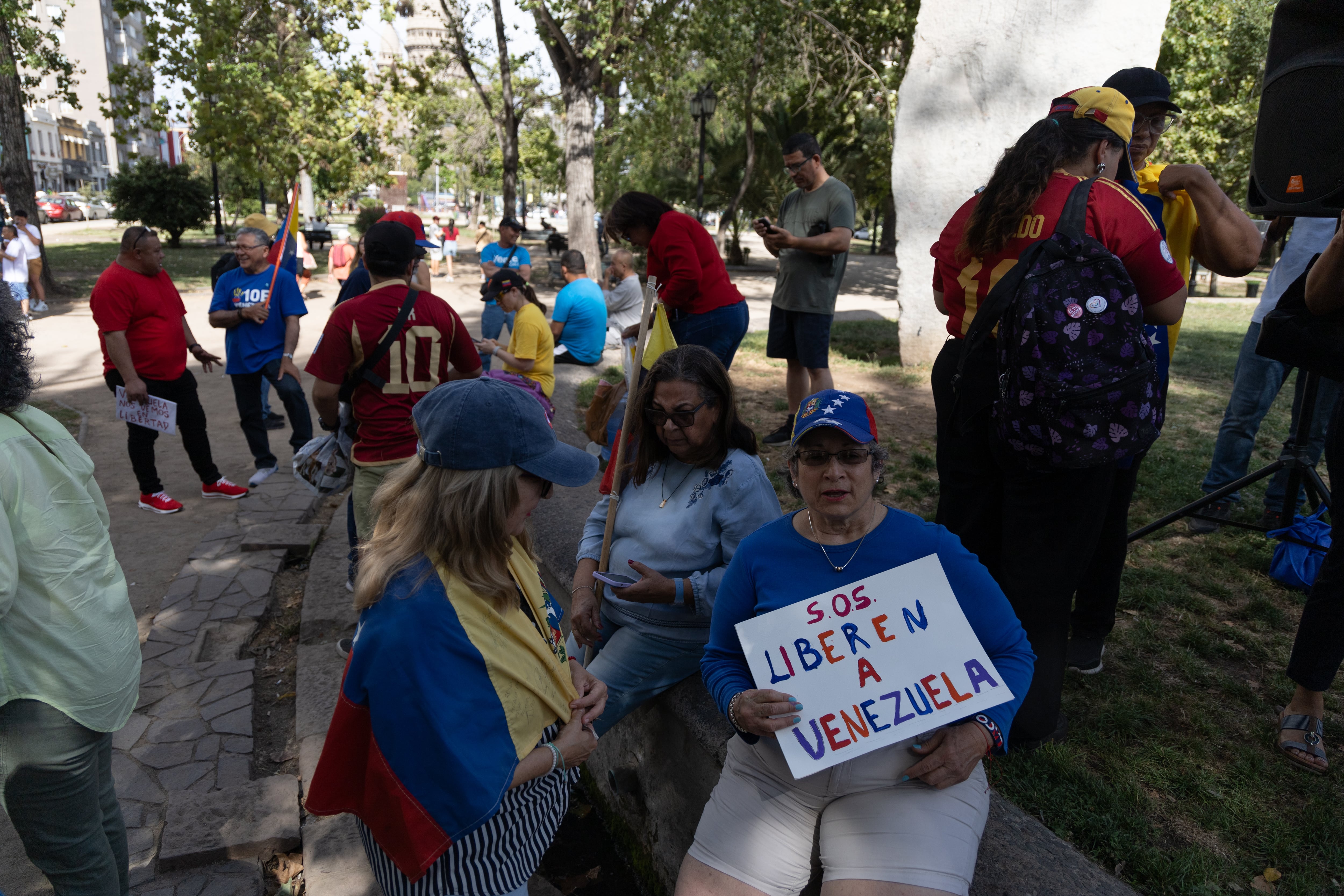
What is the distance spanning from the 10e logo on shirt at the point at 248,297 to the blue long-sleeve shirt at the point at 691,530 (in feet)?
15.6

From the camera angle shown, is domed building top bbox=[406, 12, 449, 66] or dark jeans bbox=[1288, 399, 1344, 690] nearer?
dark jeans bbox=[1288, 399, 1344, 690]

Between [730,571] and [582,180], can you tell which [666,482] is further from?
[582,180]

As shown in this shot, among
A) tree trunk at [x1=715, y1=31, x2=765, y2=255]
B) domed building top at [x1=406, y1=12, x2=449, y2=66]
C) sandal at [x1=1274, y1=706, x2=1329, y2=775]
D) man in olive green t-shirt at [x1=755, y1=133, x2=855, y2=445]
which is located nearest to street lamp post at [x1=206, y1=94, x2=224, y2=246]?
tree trunk at [x1=715, y1=31, x2=765, y2=255]

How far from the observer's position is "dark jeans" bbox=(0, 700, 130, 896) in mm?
1976

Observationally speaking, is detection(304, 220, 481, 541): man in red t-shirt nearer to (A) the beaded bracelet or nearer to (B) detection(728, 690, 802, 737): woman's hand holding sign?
(A) the beaded bracelet

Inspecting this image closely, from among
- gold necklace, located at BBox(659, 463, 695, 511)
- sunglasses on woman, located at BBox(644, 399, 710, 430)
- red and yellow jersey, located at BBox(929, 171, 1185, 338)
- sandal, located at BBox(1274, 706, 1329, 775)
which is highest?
red and yellow jersey, located at BBox(929, 171, 1185, 338)

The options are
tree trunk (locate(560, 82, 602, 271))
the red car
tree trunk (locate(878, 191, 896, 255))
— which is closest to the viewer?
tree trunk (locate(560, 82, 602, 271))

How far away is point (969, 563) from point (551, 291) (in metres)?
17.9

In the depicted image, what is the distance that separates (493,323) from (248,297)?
6.81 ft

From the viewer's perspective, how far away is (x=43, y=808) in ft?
6.70

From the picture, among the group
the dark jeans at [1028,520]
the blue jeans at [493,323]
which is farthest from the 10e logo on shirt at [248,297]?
the dark jeans at [1028,520]

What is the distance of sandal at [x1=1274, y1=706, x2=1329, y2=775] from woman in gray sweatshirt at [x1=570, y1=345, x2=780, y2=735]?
188 centimetres

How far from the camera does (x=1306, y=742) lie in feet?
9.38

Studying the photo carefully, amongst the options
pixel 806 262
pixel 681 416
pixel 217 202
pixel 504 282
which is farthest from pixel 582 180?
pixel 217 202
